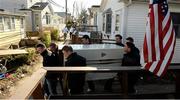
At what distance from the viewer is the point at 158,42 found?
3.41m

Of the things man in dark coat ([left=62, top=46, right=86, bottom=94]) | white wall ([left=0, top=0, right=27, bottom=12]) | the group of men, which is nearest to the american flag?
the group of men

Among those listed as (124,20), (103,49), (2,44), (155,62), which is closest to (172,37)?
(155,62)

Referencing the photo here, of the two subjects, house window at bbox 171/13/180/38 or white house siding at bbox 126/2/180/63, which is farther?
house window at bbox 171/13/180/38

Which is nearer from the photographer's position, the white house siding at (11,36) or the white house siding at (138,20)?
the white house siding at (138,20)

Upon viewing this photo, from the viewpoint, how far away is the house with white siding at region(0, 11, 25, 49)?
16172mm

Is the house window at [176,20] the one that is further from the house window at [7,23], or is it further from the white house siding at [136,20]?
the house window at [7,23]

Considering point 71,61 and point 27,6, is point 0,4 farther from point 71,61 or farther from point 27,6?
point 71,61

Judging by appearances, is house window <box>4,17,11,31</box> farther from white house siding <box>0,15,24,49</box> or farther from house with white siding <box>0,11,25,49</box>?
white house siding <box>0,15,24,49</box>

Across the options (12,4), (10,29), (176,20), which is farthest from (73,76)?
(12,4)

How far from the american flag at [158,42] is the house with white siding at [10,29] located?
14114 mm

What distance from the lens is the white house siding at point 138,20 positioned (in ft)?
29.0

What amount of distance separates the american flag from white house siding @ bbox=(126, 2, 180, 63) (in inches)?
217

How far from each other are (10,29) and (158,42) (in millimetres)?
16632

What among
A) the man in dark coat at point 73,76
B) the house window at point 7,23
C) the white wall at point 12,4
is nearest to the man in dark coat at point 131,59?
the man in dark coat at point 73,76
